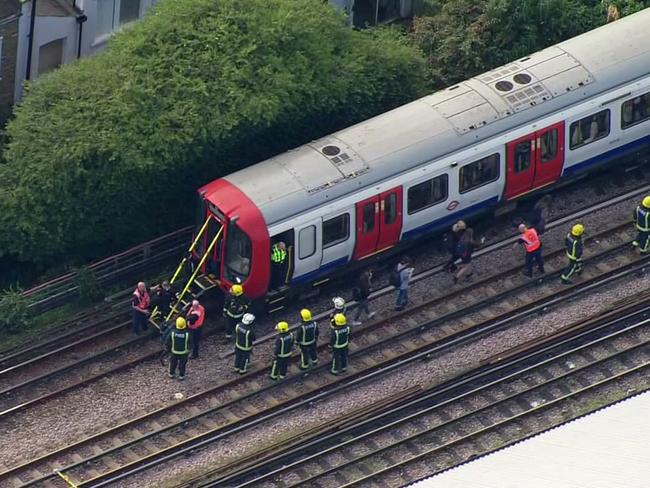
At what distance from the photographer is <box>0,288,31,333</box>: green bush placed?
39.9m

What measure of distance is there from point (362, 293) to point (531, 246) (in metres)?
3.40

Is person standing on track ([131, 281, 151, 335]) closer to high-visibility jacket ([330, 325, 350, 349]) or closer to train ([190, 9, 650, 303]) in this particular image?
train ([190, 9, 650, 303])

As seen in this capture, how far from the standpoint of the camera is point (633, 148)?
41.9 metres

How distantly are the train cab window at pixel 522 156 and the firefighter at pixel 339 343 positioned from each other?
5.35m

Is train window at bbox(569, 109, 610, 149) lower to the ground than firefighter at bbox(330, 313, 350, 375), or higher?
higher

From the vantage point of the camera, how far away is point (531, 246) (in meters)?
39.4

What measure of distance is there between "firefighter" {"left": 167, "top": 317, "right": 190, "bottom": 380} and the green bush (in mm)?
3434

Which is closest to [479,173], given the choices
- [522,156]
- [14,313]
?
[522,156]

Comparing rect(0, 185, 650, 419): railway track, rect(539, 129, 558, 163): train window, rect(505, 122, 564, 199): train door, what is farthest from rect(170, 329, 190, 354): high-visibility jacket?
rect(539, 129, 558, 163): train window

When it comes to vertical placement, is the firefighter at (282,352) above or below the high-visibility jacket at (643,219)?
below

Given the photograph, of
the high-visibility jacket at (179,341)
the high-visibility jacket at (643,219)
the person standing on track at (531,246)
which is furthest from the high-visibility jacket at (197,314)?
the high-visibility jacket at (643,219)

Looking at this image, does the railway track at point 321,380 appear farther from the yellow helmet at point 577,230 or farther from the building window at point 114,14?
the building window at point 114,14

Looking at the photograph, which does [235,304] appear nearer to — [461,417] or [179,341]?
[179,341]

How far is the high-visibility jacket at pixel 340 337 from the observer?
37.6m
